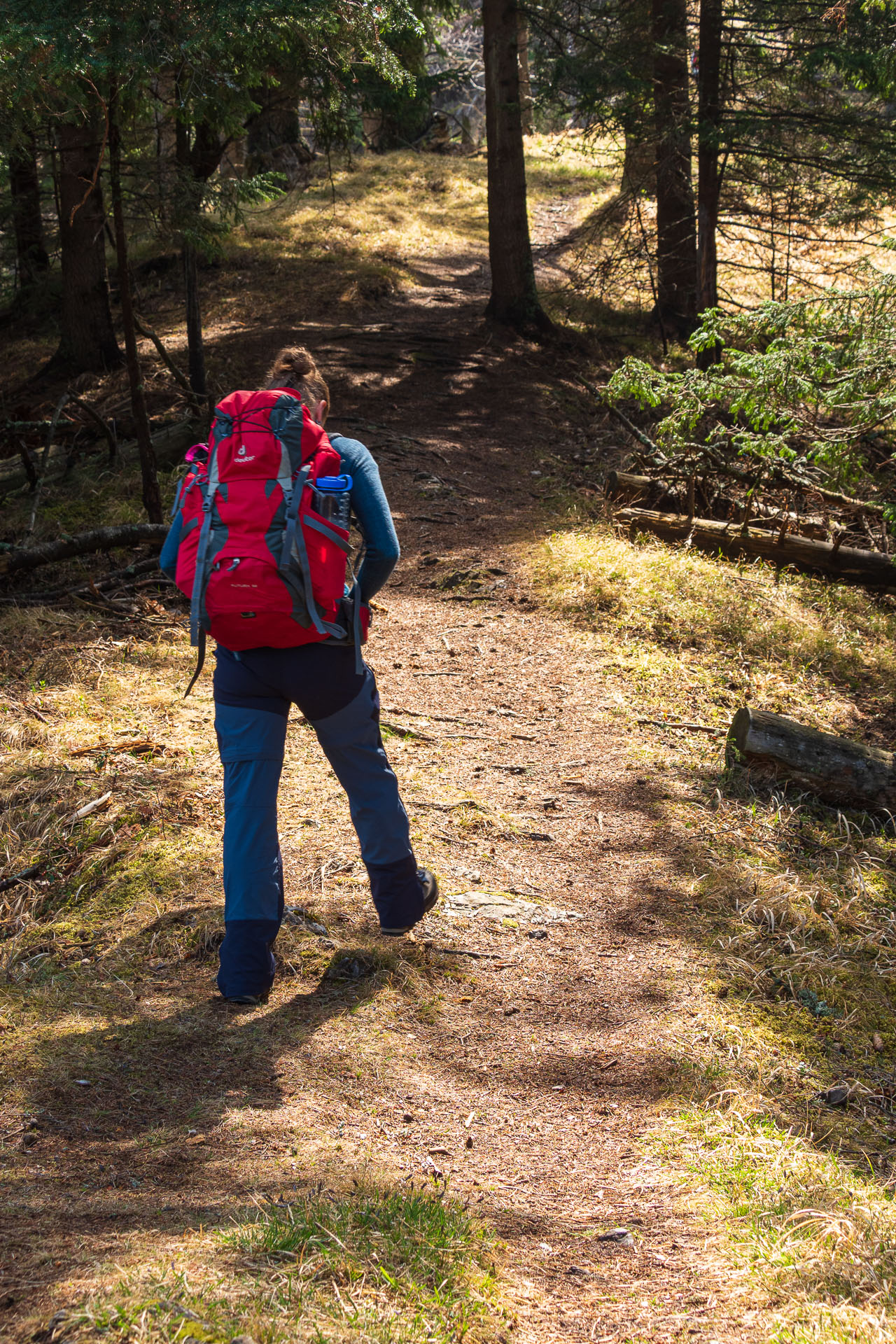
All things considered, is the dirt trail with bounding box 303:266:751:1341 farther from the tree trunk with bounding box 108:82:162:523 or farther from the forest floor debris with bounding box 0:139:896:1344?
the tree trunk with bounding box 108:82:162:523

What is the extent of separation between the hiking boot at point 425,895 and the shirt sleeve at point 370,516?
45.9 inches

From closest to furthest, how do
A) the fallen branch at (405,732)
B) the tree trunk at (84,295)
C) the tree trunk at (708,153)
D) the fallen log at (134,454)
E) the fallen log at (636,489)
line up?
the fallen branch at (405,732) → the fallen log at (636,489) → the fallen log at (134,454) → the tree trunk at (708,153) → the tree trunk at (84,295)

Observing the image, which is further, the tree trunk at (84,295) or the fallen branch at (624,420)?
the tree trunk at (84,295)

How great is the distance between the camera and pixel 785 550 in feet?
28.4

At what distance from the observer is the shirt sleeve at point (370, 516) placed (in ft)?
11.0

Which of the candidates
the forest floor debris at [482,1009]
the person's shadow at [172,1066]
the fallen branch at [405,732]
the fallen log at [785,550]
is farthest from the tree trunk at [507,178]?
the person's shadow at [172,1066]

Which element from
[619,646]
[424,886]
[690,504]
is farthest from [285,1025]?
[690,504]

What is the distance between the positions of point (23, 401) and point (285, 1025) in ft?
36.1

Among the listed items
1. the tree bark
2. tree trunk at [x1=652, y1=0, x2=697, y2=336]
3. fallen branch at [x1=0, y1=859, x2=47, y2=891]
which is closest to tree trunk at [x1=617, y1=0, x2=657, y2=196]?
tree trunk at [x1=652, y1=0, x2=697, y2=336]

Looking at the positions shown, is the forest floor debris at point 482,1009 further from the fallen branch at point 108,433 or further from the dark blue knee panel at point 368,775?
the fallen branch at point 108,433

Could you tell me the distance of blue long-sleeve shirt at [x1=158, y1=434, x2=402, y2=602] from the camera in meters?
3.36

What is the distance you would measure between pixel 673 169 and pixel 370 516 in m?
12.7

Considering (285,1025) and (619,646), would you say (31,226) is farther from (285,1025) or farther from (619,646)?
(285,1025)

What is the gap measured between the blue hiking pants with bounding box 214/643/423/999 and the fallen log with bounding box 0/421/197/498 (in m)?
7.20
